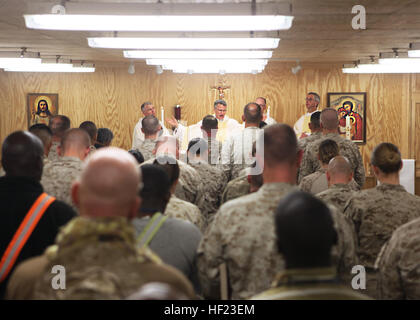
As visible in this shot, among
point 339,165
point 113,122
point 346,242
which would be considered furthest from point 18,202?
point 113,122

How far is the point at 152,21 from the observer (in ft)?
13.0

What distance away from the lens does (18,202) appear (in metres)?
2.92

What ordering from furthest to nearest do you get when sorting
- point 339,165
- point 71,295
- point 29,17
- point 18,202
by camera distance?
point 339,165
point 29,17
point 18,202
point 71,295

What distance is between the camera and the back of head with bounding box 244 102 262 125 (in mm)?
6535

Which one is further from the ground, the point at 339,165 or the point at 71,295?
the point at 339,165

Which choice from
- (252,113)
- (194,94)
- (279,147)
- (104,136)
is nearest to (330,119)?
(252,113)

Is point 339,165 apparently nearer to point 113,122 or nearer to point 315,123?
point 315,123

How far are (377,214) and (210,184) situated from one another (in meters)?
1.98

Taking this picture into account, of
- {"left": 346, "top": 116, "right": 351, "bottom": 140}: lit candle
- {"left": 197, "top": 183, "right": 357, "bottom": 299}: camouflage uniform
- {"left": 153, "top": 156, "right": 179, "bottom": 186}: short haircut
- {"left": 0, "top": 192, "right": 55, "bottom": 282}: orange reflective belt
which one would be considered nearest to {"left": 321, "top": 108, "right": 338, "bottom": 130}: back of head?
{"left": 153, "top": 156, "right": 179, "bottom": 186}: short haircut

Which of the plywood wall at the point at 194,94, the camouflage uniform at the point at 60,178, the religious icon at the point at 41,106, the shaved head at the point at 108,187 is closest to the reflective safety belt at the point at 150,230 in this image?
the shaved head at the point at 108,187

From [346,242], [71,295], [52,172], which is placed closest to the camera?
[71,295]
